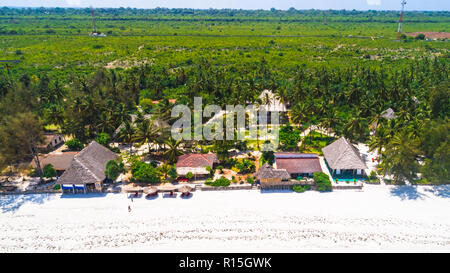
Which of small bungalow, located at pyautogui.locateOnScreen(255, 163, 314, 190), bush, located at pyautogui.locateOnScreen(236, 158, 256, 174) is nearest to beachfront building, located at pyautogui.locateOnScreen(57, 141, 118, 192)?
bush, located at pyautogui.locateOnScreen(236, 158, 256, 174)

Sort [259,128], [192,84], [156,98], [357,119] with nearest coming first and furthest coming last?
1. [357,119]
2. [259,128]
3. [192,84]
4. [156,98]

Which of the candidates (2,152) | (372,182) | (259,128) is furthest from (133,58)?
(372,182)

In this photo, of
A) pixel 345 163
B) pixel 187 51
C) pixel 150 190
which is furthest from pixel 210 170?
pixel 187 51

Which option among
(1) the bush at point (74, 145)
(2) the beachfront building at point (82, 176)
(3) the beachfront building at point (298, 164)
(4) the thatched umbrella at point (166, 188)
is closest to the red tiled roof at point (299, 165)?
(3) the beachfront building at point (298, 164)

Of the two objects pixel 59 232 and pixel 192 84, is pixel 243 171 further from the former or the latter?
pixel 192 84

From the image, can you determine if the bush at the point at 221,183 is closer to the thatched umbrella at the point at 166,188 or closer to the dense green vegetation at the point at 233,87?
the thatched umbrella at the point at 166,188

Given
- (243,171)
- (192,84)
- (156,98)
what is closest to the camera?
(243,171)
